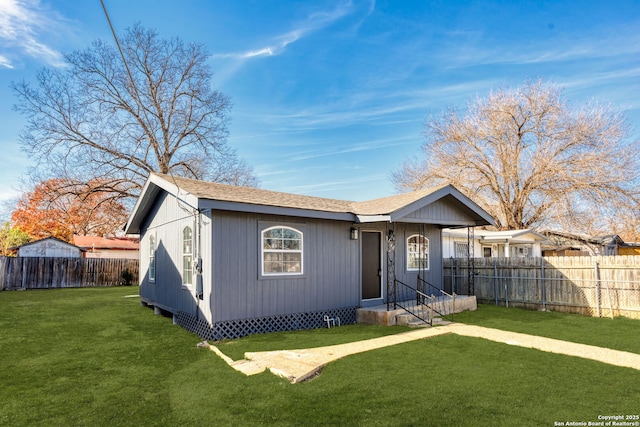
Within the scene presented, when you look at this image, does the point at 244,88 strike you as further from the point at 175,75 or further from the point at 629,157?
the point at 629,157

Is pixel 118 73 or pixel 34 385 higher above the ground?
pixel 118 73

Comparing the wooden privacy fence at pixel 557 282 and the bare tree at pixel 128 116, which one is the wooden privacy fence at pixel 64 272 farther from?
the wooden privacy fence at pixel 557 282

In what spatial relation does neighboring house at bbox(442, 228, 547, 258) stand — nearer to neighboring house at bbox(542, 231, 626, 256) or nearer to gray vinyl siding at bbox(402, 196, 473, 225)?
neighboring house at bbox(542, 231, 626, 256)

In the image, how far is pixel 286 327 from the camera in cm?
845

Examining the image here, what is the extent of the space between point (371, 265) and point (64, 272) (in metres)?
17.7

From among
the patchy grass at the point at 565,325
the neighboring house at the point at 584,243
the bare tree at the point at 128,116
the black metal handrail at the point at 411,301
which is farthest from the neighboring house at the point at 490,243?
the bare tree at the point at 128,116

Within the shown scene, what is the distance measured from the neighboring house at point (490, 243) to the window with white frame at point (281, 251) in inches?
340

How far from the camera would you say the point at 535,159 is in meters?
23.5

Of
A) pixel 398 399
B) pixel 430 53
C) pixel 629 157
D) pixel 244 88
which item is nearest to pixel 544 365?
pixel 398 399

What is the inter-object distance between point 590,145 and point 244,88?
1934 cm

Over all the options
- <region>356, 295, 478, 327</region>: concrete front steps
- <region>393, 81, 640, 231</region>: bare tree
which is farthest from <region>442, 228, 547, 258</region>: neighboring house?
<region>356, 295, 478, 327</region>: concrete front steps

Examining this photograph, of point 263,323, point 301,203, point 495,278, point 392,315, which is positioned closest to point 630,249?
point 495,278

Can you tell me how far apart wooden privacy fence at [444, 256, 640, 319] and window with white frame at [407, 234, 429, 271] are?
1.17m

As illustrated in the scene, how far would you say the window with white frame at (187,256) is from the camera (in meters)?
8.85
